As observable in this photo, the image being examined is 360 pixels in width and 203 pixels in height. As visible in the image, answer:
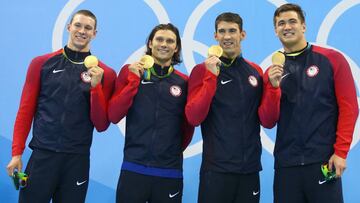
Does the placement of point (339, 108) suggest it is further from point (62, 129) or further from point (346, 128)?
point (62, 129)

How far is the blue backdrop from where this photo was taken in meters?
4.55

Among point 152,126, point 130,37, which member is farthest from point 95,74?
point 130,37

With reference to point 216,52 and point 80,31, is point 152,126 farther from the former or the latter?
point 80,31

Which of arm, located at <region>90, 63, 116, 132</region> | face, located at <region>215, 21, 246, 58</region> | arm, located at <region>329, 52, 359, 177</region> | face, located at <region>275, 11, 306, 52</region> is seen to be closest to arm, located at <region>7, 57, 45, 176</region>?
arm, located at <region>90, 63, 116, 132</region>

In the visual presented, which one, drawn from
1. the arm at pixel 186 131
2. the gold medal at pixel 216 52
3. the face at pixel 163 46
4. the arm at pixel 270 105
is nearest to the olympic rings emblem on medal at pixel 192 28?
the arm at pixel 186 131

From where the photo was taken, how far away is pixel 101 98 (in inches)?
123

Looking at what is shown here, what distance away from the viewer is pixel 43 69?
3250 mm

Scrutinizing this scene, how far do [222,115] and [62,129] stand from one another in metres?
1.14

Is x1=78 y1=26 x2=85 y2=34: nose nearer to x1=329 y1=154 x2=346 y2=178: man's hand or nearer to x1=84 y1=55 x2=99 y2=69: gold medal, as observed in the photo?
x1=84 y1=55 x2=99 y2=69: gold medal

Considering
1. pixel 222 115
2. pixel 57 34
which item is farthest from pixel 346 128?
pixel 57 34

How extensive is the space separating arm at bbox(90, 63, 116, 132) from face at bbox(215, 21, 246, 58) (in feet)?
2.85

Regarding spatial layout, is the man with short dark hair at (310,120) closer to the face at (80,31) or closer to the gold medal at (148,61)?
the gold medal at (148,61)

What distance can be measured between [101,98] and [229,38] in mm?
1028

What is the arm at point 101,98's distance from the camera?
3.10 metres
